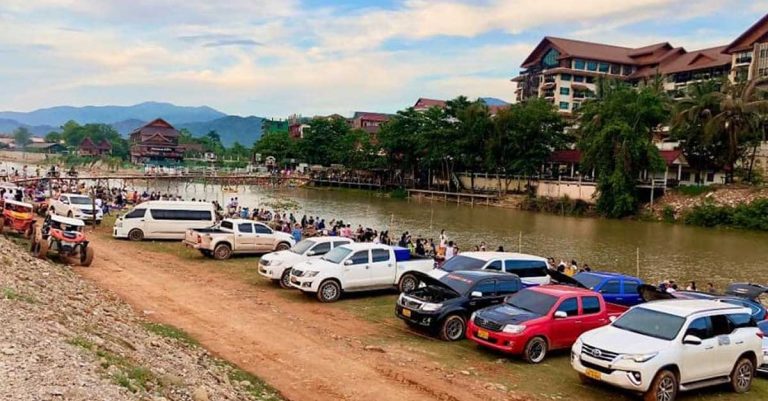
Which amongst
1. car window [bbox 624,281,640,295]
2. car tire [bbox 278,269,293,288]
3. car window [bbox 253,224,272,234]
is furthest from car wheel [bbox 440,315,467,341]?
car window [bbox 253,224,272,234]

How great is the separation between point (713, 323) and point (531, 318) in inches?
132

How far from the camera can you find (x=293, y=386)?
35.8 feet

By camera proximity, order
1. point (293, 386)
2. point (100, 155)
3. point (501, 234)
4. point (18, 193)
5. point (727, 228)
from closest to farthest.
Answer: point (293, 386) → point (18, 193) → point (501, 234) → point (727, 228) → point (100, 155)

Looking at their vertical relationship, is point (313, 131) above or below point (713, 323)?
above

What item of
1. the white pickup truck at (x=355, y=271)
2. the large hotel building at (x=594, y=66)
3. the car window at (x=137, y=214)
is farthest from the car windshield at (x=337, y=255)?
the large hotel building at (x=594, y=66)

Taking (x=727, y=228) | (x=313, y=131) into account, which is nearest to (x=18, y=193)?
(x=727, y=228)

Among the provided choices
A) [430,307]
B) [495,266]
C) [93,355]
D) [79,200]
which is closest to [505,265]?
[495,266]

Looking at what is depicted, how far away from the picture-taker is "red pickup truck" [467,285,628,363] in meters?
12.8

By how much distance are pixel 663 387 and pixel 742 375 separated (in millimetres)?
2388

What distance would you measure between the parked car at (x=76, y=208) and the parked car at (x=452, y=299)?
22.7 metres

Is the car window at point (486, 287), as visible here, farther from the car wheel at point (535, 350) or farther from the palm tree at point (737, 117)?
the palm tree at point (737, 117)

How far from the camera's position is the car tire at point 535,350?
1281 centimetres

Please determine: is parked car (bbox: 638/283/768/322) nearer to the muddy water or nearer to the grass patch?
the grass patch

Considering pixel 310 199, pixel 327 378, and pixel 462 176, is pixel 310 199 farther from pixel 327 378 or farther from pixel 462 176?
pixel 327 378
